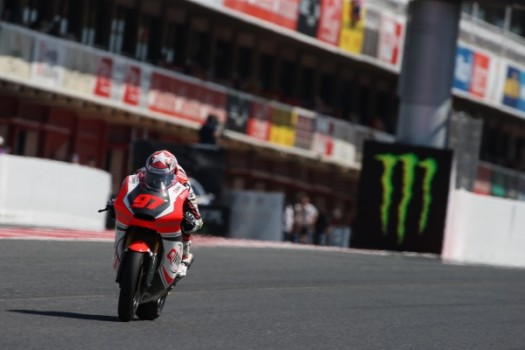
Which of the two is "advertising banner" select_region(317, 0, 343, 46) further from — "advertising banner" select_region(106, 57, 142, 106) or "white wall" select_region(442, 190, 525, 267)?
"white wall" select_region(442, 190, 525, 267)

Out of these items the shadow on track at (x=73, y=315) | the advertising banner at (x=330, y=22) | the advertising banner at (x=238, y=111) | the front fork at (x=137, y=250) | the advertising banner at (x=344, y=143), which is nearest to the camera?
the front fork at (x=137, y=250)

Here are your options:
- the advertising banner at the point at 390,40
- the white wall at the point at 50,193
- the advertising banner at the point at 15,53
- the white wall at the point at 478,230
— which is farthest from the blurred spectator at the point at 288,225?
the advertising banner at the point at 390,40

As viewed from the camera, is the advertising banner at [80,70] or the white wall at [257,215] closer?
the white wall at [257,215]

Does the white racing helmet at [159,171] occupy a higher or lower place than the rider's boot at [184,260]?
higher

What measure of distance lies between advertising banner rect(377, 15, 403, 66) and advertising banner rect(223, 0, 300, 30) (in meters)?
4.46

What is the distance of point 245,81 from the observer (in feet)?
151

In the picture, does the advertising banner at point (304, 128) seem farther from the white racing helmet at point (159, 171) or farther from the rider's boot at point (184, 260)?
the white racing helmet at point (159, 171)

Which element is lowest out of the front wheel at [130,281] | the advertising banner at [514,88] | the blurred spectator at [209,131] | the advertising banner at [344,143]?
the front wheel at [130,281]

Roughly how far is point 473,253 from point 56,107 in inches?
494

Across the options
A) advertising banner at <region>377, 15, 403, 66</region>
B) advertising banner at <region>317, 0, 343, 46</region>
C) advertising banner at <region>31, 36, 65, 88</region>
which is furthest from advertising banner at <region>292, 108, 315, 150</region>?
advertising banner at <region>31, 36, 65, 88</region>

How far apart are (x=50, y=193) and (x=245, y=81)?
20247mm

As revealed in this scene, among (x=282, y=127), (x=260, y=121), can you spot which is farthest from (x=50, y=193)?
(x=282, y=127)

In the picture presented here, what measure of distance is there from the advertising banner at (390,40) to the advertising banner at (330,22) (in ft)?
6.55

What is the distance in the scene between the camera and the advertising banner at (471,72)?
50.5 m
